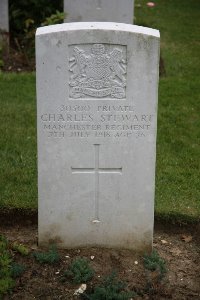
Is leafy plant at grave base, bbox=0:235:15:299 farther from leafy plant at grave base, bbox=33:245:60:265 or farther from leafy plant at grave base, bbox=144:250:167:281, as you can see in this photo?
leafy plant at grave base, bbox=144:250:167:281

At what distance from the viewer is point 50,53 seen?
4211 millimetres

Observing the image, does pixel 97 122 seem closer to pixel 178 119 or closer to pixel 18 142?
pixel 18 142

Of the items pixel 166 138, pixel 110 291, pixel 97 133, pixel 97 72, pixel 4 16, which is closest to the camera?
pixel 110 291

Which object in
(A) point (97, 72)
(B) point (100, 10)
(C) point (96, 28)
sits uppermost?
(B) point (100, 10)

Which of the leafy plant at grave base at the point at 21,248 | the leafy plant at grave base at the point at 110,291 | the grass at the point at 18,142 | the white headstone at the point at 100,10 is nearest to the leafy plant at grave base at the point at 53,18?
the white headstone at the point at 100,10

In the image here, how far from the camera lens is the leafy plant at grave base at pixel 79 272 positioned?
4312 millimetres

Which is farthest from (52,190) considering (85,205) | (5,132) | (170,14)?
(170,14)

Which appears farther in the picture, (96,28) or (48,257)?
(48,257)

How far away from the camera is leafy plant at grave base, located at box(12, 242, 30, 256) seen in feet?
15.1

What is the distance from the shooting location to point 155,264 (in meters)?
4.53

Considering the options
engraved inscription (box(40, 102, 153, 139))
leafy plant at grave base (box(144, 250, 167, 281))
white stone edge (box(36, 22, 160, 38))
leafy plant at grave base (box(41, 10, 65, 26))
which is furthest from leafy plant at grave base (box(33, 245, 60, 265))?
leafy plant at grave base (box(41, 10, 65, 26))

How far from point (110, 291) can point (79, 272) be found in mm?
315

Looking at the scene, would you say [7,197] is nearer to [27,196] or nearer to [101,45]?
[27,196]

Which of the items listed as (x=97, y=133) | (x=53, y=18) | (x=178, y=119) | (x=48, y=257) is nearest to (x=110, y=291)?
(x=48, y=257)
